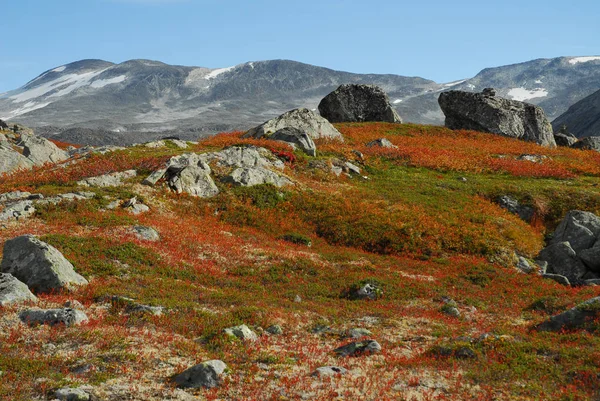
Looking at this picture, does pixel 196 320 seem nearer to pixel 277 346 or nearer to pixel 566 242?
pixel 277 346

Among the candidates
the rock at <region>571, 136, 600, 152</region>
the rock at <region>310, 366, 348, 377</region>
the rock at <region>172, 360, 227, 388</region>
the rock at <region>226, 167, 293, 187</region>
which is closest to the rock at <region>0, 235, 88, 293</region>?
the rock at <region>172, 360, 227, 388</region>

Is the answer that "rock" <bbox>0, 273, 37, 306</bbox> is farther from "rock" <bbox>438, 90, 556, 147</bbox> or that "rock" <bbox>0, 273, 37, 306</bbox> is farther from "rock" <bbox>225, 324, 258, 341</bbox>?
"rock" <bbox>438, 90, 556, 147</bbox>

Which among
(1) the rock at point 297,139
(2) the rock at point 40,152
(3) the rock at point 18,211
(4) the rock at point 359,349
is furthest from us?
(2) the rock at point 40,152

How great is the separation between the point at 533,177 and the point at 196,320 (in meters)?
39.8

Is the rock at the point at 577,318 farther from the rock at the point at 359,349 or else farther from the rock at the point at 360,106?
the rock at the point at 360,106

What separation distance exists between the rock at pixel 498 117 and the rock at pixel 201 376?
6569 cm

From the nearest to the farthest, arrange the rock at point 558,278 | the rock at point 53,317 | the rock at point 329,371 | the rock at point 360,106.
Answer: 1. the rock at point 329,371
2. the rock at point 53,317
3. the rock at point 558,278
4. the rock at point 360,106

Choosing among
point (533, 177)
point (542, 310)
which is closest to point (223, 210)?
point (542, 310)

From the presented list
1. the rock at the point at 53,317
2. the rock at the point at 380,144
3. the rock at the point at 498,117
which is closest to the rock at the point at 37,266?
the rock at the point at 53,317

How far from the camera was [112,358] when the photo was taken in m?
12.0

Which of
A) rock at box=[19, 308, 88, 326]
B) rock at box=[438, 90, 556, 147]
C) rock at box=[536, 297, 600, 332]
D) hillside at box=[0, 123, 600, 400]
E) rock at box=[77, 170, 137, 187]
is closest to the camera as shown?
hillside at box=[0, 123, 600, 400]

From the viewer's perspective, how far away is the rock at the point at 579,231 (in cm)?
2942

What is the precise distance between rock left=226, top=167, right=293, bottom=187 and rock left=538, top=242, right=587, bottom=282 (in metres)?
18.8

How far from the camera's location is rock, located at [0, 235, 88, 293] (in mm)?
16906
